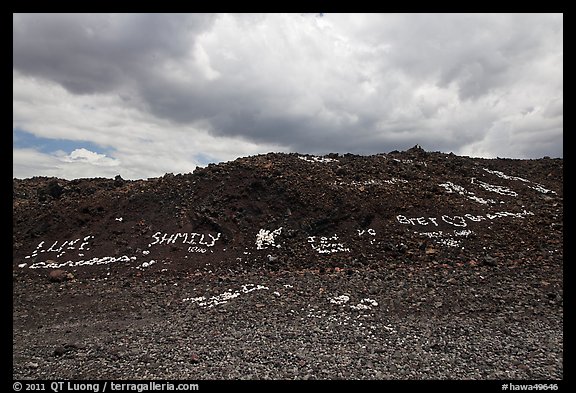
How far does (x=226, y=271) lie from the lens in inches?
634

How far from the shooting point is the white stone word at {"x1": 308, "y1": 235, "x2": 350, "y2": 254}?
17.0 metres

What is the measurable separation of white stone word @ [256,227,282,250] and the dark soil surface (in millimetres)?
77

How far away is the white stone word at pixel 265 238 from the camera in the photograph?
17812 millimetres

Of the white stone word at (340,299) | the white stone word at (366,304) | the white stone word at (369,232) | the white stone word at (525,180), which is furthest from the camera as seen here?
the white stone word at (525,180)

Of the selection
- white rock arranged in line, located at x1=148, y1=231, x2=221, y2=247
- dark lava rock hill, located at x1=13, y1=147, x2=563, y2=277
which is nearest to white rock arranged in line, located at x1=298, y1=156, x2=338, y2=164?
dark lava rock hill, located at x1=13, y1=147, x2=563, y2=277

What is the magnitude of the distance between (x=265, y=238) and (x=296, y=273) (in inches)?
134

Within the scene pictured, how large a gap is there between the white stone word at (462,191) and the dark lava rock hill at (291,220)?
130mm

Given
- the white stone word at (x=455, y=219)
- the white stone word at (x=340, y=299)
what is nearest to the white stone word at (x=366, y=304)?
the white stone word at (x=340, y=299)

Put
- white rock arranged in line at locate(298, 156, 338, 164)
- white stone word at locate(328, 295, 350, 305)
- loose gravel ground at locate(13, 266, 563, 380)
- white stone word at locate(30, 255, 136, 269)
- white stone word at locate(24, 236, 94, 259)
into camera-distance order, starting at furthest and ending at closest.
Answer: white rock arranged in line at locate(298, 156, 338, 164), white stone word at locate(24, 236, 94, 259), white stone word at locate(30, 255, 136, 269), white stone word at locate(328, 295, 350, 305), loose gravel ground at locate(13, 266, 563, 380)

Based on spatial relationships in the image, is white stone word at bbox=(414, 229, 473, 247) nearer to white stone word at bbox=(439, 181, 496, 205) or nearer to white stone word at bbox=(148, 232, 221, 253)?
white stone word at bbox=(439, 181, 496, 205)

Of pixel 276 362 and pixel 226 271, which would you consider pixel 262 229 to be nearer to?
pixel 226 271

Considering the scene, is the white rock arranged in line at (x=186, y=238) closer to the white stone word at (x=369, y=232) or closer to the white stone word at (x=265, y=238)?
the white stone word at (x=265, y=238)

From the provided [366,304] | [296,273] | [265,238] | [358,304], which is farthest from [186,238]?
[366,304]

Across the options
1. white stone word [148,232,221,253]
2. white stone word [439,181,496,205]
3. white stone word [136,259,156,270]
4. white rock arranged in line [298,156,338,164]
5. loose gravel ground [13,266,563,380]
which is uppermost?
white rock arranged in line [298,156,338,164]
